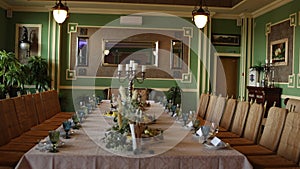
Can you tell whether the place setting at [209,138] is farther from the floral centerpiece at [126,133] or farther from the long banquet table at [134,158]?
the floral centerpiece at [126,133]

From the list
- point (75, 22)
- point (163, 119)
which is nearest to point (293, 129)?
point (163, 119)

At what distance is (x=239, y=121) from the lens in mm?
4461

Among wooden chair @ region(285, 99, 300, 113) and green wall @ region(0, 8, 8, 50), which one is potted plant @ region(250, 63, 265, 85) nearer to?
wooden chair @ region(285, 99, 300, 113)

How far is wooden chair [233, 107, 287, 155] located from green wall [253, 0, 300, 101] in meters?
3.61

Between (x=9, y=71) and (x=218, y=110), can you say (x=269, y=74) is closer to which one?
(x=218, y=110)

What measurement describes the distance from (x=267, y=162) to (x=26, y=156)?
74.2 inches

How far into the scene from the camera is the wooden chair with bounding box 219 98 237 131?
15.8ft

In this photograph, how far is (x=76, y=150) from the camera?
2.52 metres

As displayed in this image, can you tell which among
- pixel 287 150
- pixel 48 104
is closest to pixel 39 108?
pixel 48 104

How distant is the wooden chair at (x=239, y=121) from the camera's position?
4246mm

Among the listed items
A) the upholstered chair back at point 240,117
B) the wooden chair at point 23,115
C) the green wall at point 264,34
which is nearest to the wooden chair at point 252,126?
the upholstered chair back at point 240,117

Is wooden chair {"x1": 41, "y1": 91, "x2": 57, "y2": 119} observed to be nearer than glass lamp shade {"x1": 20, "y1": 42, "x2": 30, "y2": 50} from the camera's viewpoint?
Yes

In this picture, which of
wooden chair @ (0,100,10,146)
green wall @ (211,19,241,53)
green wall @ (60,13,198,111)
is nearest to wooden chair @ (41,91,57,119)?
wooden chair @ (0,100,10,146)

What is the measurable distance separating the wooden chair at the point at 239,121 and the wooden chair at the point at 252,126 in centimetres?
12
